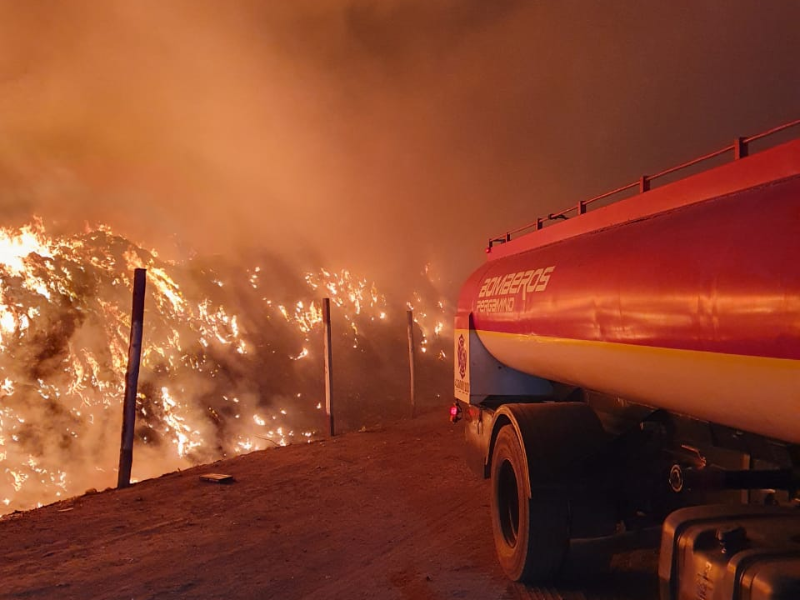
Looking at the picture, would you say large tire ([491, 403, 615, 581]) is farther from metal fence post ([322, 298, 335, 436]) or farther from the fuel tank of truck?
metal fence post ([322, 298, 335, 436])

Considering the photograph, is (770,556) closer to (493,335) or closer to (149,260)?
(493,335)

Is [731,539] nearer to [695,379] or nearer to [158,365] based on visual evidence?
[695,379]

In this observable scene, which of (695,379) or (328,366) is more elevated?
(328,366)

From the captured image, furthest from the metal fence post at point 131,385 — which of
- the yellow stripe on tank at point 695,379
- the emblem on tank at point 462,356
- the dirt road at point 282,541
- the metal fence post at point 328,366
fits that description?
the yellow stripe on tank at point 695,379

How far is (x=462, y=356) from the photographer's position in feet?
22.9

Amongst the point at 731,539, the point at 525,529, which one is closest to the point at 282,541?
the point at 525,529

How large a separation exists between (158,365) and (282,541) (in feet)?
46.6

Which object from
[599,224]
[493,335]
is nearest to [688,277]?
[599,224]

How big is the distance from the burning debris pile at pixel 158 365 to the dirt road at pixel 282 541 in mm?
8753

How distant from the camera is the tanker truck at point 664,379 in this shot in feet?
8.29

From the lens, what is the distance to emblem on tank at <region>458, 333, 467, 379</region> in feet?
22.2

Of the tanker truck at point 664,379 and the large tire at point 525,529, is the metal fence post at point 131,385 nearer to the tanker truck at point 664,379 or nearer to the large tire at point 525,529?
the tanker truck at point 664,379

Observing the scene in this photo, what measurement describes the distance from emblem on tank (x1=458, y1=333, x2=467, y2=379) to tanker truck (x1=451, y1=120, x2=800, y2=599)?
725 millimetres

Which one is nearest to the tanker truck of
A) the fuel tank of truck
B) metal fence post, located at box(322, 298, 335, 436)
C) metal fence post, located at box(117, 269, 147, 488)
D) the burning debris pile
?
the fuel tank of truck
